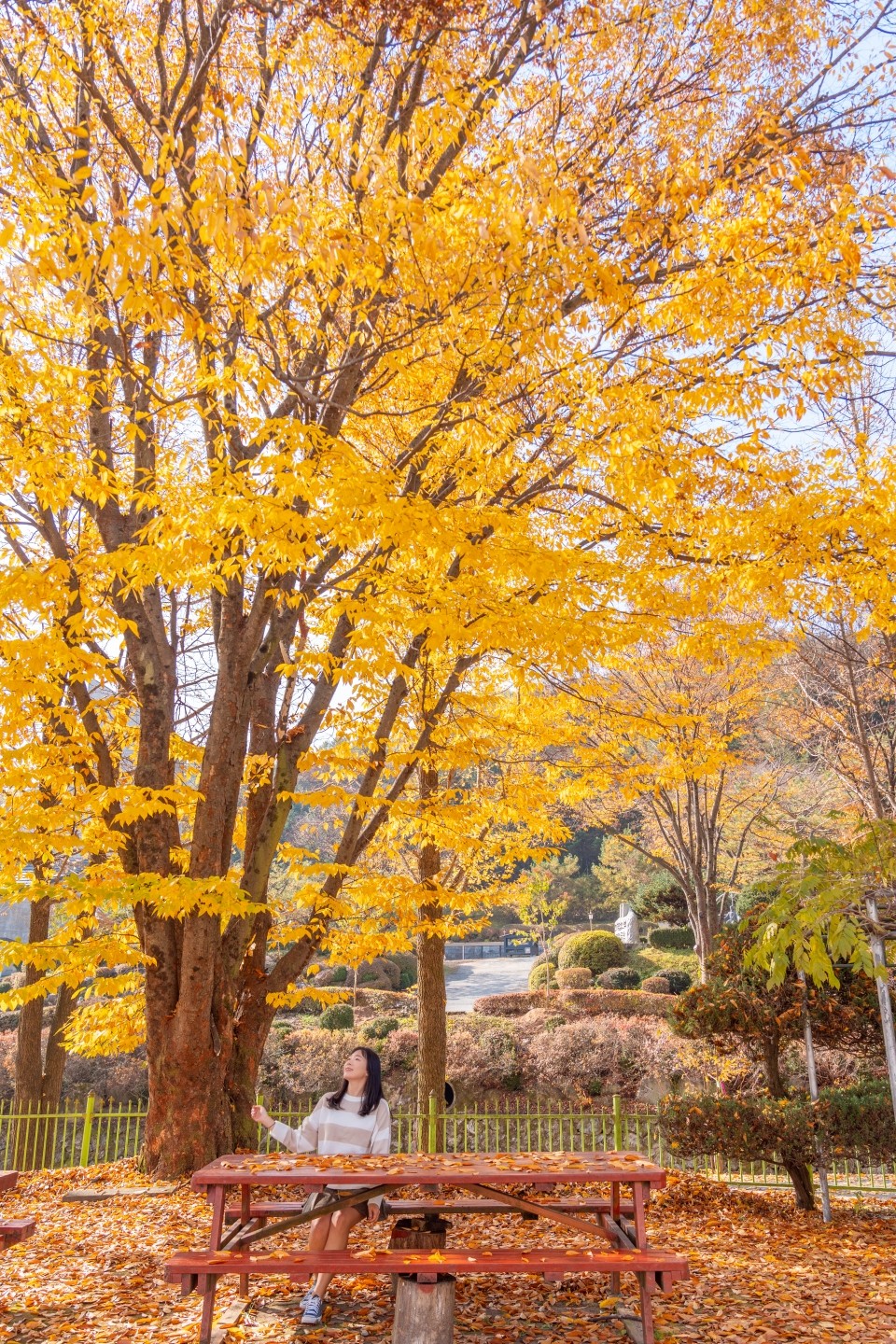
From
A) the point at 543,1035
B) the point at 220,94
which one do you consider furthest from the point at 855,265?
the point at 543,1035

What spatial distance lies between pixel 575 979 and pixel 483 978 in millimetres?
8521

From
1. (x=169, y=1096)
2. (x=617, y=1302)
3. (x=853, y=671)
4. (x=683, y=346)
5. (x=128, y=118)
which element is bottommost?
(x=617, y=1302)

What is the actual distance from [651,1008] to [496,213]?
18122mm

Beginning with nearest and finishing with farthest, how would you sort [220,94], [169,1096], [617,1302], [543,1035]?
[617,1302] → [220,94] → [169,1096] → [543,1035]

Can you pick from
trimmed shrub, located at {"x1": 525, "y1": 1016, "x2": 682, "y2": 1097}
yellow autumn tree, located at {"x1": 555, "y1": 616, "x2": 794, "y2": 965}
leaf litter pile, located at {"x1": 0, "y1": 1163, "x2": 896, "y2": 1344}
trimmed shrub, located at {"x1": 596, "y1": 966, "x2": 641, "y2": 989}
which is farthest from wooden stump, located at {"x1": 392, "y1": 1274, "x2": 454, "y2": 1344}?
trimmed shrub, located at {"x1": 596, "y1": 966, "x2": 641, "y2": 989}

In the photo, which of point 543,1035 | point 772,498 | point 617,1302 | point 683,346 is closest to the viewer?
point 617,1302

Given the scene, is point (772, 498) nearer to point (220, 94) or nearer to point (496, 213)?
point (496, 213)

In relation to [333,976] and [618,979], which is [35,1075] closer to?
[333,976]

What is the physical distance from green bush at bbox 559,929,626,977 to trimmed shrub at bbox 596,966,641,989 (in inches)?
21.4

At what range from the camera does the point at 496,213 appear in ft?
17.2

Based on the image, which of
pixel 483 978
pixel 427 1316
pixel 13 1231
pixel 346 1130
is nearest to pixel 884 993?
pixel 346 1130

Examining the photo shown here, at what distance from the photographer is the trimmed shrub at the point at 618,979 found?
22953 mm

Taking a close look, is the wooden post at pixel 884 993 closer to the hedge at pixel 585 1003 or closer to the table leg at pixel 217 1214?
the table leg at pixel 217 1214

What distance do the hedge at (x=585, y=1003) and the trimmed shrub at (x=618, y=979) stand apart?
182cm
